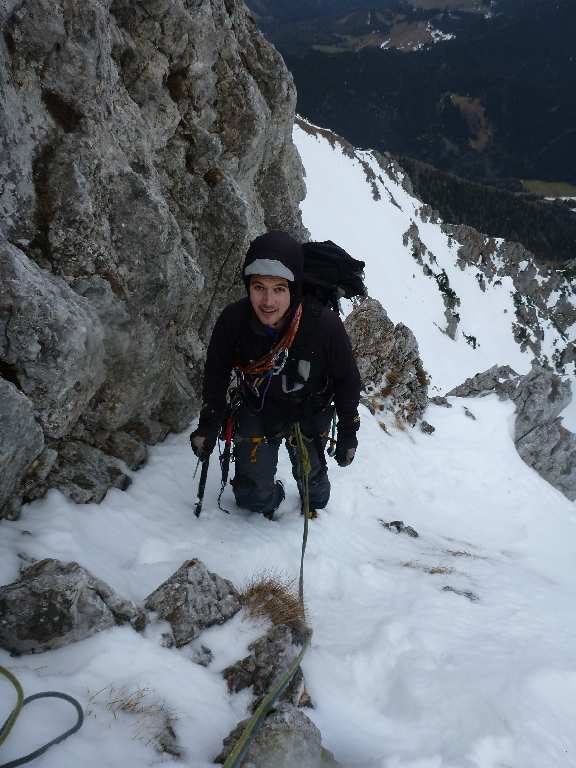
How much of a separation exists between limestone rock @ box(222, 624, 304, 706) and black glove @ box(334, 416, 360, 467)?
Answer: 2.35 m

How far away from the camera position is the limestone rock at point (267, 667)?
3.42 metres

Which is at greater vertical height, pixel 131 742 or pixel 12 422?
pixel 12 422

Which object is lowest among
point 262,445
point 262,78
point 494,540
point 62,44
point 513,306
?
point 494,540

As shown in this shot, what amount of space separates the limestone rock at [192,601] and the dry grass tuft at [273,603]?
13cm

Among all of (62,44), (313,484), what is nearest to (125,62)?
(62,44)

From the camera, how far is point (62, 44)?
4.60m

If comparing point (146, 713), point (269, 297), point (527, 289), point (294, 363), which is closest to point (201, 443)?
point (294, 363)

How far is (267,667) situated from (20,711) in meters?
1.57

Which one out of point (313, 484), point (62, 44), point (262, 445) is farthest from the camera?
point (313, 484)

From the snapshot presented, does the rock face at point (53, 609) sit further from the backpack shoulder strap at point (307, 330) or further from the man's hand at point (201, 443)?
the backpack shoulder strap at point (307, 330)

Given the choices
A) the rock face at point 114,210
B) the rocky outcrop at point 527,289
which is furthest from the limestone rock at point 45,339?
the rocky outcrop at point 527,289

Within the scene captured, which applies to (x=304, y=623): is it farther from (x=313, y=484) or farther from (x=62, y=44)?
(x=62, y=44)

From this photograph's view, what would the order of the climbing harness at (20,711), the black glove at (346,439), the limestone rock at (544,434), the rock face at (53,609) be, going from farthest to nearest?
the limestone rock at (544,434) < the black glove at (346,439) < the rock face at (53,609) < the climbing harness at (20,711)

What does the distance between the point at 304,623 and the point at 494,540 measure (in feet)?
21.5
